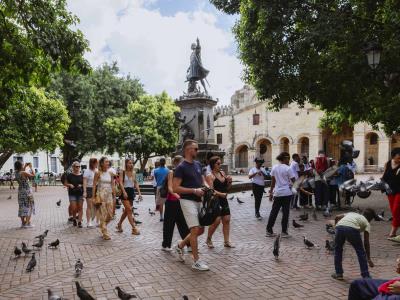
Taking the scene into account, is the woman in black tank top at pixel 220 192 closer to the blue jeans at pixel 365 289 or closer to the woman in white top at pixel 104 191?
the woman in white top at pixel 104 191

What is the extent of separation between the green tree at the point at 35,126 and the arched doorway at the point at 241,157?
29845 mm

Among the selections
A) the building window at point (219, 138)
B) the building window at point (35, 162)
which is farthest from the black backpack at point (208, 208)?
the building window at point (219, 138)

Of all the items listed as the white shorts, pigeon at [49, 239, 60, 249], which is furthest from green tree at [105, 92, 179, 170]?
the white shorts

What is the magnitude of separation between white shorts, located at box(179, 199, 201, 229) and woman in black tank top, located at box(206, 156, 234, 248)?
1.31 m

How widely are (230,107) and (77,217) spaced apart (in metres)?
45.2

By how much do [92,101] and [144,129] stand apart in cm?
569

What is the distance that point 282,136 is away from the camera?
1917 inches

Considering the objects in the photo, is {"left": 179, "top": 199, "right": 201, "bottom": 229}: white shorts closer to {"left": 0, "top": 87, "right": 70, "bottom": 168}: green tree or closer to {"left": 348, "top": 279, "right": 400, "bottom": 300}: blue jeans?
{"left": 348, "top": 279, "right": 400, "bottom": 300}: blue jeans

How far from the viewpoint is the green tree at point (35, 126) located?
24.2 metres

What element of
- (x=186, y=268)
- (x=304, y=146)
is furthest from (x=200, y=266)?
(x=304, y=146)

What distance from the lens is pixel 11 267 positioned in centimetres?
662

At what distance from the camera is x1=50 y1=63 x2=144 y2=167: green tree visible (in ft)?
119

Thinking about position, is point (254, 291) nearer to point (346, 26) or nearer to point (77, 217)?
point (77, 217)

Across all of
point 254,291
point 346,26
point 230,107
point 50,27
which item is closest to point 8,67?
point 50,27
